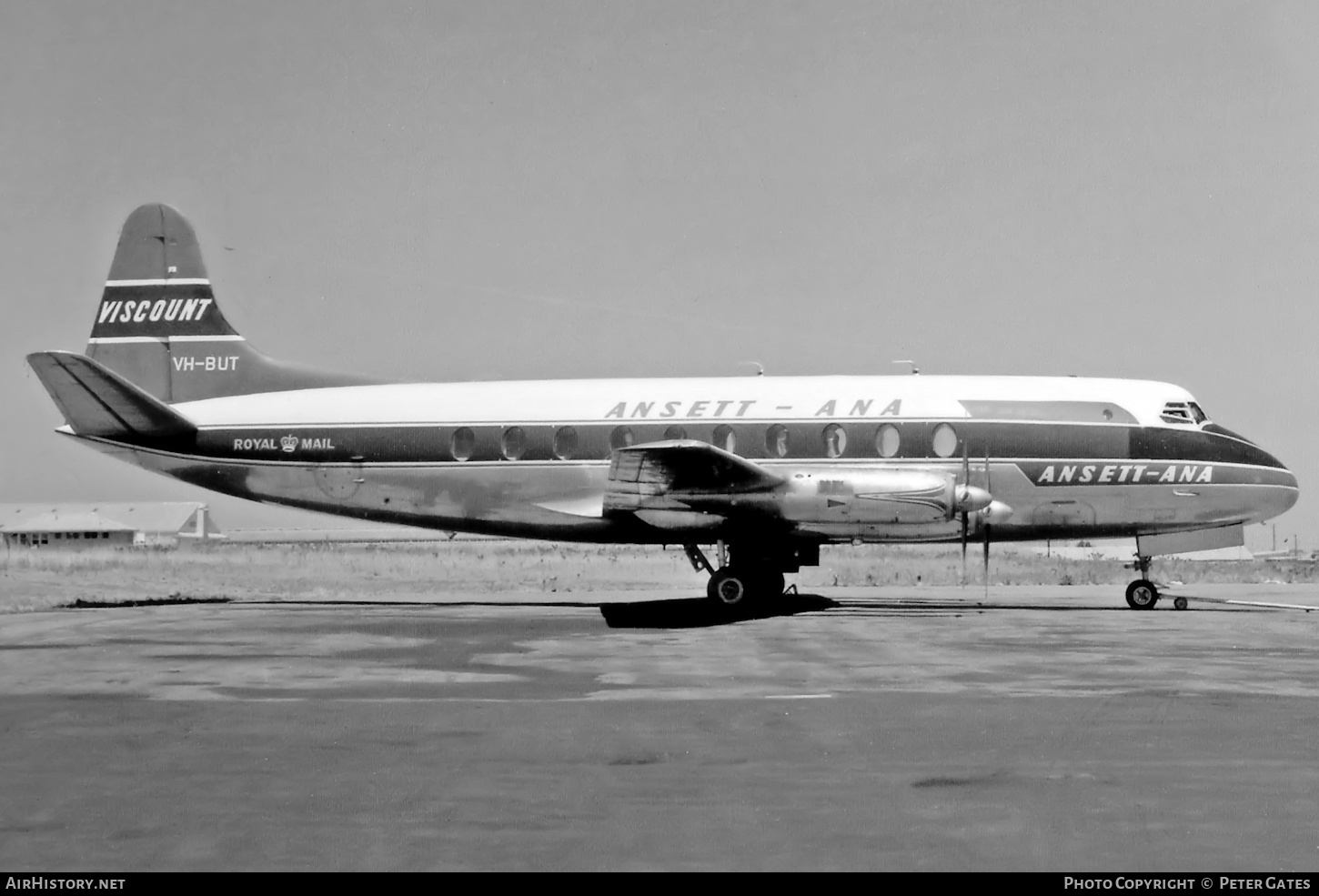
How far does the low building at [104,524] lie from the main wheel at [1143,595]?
97.6m

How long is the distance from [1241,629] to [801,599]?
8861mm

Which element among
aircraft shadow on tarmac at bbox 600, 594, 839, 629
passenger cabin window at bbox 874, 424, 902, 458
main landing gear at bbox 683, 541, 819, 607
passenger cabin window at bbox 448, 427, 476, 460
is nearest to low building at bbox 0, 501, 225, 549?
passenger cabin window at bbox 448, 427, 476, 460

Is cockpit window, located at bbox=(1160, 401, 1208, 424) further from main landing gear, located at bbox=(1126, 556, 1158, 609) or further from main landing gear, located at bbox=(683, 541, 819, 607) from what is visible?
main landing gear, located at bbox=(683, 541, 819, 607)

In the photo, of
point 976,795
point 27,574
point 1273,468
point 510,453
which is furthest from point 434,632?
point 27,574

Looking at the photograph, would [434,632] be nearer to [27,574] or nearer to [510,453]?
[510,453]

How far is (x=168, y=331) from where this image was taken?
26109 mm

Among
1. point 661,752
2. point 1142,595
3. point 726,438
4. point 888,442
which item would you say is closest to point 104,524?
point 726,438

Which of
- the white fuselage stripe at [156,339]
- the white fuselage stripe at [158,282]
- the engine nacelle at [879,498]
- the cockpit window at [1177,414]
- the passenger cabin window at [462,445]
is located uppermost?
the white fuselage stripe at [158,282]

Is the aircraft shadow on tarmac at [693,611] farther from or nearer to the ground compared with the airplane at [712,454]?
nearer to the ground

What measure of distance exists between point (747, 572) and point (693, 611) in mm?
1185

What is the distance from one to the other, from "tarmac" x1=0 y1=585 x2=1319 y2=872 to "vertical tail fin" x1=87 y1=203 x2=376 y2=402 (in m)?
9.78

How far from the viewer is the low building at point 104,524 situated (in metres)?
118

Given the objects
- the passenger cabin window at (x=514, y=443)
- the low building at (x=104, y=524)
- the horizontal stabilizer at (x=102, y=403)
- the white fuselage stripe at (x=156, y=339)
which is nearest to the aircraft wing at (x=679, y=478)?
the passenger cabin window at (x=514, y=443)

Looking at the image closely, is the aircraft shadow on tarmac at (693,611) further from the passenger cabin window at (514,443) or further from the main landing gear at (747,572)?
the passenger cabin window at (514,443)
